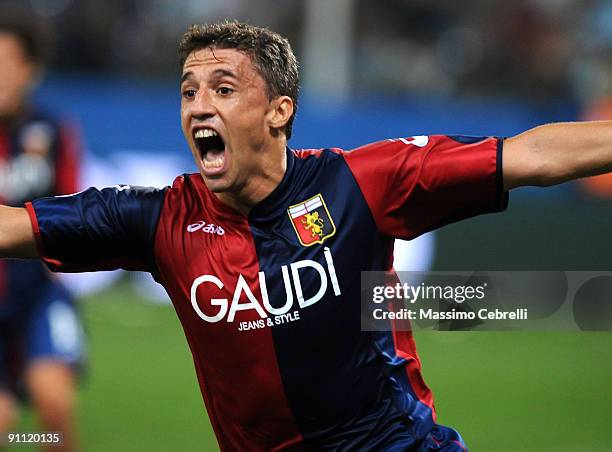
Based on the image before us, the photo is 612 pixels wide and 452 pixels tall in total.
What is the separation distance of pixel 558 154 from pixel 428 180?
478mm

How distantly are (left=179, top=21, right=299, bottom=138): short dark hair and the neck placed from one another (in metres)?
0.24

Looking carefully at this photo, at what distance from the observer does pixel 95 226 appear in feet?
13.8

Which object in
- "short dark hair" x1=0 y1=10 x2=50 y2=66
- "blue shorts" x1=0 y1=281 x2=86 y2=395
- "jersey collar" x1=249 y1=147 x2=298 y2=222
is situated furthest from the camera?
"short dark hair" x1=0 y1=10 x2=50 y2=66

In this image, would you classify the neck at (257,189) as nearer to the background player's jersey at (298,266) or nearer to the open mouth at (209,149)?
the background player's jersey at (298,266)

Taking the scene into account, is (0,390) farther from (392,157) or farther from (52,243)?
(392,157)

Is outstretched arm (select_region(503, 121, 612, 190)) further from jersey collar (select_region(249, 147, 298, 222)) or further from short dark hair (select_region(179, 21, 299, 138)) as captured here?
short dark hair (select_region(179, 21, 299, 138))

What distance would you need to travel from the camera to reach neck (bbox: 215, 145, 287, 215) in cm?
434

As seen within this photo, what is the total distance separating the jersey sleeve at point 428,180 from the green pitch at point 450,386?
377 centimetres

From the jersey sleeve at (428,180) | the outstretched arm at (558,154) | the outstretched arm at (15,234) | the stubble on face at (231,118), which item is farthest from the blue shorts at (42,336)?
the outstretched arm at (558,154)

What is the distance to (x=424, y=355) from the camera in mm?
10695

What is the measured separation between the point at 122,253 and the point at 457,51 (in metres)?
10.2

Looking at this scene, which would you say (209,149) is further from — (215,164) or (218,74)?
(218,74)

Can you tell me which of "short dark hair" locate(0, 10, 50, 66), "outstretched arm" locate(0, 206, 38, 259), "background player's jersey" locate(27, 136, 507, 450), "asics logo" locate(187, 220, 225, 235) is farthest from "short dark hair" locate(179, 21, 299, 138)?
"short dark hair" locate(0, 10, 50, 66)

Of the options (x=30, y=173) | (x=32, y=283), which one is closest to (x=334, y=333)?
(x=32, y=283)
